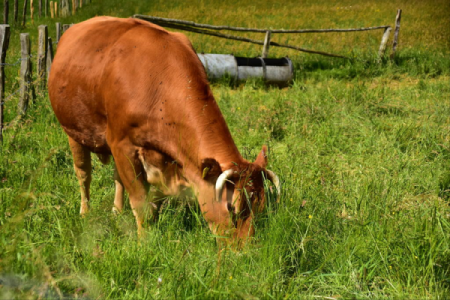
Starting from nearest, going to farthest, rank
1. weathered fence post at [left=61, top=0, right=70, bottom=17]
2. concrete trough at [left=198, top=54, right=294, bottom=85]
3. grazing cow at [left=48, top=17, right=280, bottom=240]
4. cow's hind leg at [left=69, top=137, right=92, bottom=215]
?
grazing cow at [left=48, top=17, right=280, bottom=240] → cow's hind leg at [left=69, top=137, right=92, bottom=215] → concrete trough at [left=198, top=54, right=294, bottom=85] → weathered fence post at [left=61, top=0, right=70, bottom=17]

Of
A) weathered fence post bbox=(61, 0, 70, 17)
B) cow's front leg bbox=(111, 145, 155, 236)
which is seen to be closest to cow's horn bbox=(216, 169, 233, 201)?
cow's front leg bbox=(111, 145, 155, 236)

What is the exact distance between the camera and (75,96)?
368 centimetres

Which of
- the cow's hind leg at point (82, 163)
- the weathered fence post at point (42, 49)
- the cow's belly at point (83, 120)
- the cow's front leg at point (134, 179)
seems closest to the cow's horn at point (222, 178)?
the cow's front leg at point (134, 179)

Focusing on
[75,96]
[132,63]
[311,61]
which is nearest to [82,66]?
[75,96]

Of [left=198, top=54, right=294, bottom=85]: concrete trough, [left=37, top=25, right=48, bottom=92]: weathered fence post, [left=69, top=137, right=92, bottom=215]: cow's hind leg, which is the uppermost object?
[left=37, top=25, right=48, bottom=92]: weathered fence post

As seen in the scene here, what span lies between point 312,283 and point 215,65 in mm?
7098

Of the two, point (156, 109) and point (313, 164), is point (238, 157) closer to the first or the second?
point (156, 109)

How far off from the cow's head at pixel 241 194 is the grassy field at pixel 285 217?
0.46ft

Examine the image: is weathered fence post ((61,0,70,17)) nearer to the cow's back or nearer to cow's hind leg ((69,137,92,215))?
the cow's back

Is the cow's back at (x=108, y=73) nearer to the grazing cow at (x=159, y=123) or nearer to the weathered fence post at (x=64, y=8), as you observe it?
the grazing cow at (x=159, y=123)

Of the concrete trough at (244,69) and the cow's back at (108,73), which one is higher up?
the cow's back at (108,73)

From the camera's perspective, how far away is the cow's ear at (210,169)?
2.77 metres

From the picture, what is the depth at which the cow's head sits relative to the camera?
2.74 meters

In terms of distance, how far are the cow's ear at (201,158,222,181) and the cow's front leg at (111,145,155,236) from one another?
0.59 meters
